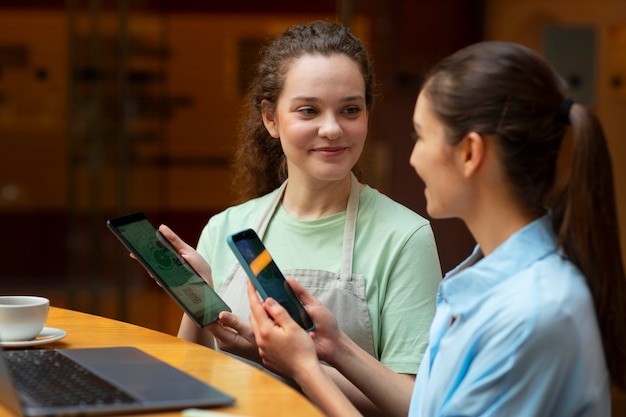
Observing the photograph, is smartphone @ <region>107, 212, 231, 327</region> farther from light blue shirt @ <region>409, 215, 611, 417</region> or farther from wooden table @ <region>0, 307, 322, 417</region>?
light blue shirt @ <region>409, 215, 611, 417</region>

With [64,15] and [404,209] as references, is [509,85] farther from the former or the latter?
[64,15]

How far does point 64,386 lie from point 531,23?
158 inches

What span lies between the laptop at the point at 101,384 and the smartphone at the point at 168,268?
198 mm

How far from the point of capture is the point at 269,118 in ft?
7.98

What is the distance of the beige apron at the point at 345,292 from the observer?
7.12 feet

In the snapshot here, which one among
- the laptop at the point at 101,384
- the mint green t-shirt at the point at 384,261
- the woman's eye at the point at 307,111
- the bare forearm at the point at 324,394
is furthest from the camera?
the woman's eye at the point at 307,111

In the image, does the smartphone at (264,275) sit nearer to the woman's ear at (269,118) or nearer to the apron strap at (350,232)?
the apron strap at (350,232)

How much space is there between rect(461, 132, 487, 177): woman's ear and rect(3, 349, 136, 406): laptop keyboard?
0.61 m

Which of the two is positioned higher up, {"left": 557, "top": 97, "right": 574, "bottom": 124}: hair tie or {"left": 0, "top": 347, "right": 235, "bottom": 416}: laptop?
{"left": 557, "top": 97, "right": 574, "bottom": 124}: hair tie

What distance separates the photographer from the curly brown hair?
232cm

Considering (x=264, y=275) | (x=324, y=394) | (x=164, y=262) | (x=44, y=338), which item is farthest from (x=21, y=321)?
(x=324, y=394)

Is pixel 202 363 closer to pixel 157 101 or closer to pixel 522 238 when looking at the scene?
pixel 522 238

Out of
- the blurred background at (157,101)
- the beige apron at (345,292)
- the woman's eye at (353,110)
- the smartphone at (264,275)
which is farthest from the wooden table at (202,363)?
the blurred background at (157,101)

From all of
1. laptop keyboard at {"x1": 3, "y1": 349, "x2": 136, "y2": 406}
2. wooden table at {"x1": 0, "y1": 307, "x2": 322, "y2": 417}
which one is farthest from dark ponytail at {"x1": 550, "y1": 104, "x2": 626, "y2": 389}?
laptop keyboard at {"x1": 3, "y1": 349, "x2": 136, "y2": 406}
